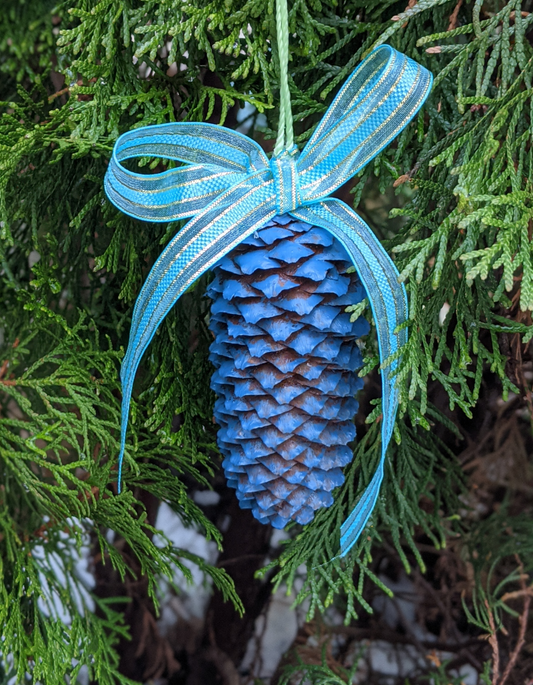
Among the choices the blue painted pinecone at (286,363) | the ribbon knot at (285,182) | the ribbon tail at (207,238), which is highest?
the ribbon knot at (285,182)

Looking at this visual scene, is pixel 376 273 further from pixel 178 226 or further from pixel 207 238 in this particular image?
pixel 178 226

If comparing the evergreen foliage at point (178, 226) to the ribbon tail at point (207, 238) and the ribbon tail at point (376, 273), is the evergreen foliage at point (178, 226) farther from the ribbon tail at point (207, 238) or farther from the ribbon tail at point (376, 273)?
the ribbon tail at point (207, 238)

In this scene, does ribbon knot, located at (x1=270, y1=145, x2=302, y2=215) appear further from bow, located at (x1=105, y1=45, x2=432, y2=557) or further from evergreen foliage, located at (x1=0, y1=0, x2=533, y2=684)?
evergreen foliage, located at (x1=0, y1=0, x2=533, y2=684)

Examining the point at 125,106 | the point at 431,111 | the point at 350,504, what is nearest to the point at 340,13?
the point at 431,111

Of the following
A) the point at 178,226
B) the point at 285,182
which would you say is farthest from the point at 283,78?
the point at 178,226

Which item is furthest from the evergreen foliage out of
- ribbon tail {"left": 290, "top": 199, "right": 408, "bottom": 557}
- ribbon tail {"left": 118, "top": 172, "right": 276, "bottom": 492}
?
ribbon tail {"left": 118, "top": 172, "right": 276, "bottom": 492}

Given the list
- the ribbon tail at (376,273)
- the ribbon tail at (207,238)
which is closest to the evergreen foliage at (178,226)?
the ribbon tail at (376,273)
